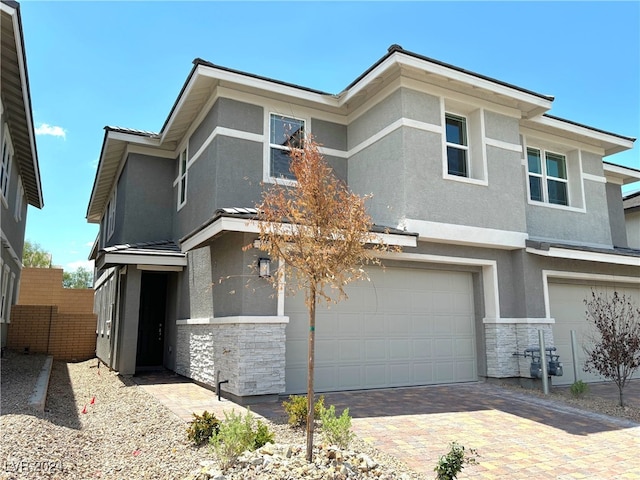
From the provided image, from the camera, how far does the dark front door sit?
14.7 metres

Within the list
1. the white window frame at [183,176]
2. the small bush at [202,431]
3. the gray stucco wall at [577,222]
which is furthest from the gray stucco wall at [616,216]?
the small bush at [202,431]

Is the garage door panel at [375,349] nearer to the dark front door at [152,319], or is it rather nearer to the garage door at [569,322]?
the garage door at [569,322]

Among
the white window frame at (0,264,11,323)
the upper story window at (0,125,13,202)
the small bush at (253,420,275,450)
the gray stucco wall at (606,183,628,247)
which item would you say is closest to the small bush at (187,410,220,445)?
the small bush at (253,420,275,450)

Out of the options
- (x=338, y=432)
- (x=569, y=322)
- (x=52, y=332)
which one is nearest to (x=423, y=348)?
(x=569, y=322)

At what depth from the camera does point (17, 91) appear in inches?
380

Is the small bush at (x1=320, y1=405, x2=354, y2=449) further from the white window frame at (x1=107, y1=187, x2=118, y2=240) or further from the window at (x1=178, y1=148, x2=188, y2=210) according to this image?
the white window frame at (x1=107, y1=187, x2=118, y2=240)

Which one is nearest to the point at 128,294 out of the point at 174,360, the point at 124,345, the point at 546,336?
the point at 124,345

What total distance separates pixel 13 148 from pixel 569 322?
15934 millimetres

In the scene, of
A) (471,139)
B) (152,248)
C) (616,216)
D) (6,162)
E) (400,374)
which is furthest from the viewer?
(616,216)

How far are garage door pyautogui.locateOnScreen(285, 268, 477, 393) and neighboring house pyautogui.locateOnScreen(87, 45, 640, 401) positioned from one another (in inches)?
1.2

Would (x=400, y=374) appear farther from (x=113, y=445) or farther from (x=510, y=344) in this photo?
(x=113, y=445)

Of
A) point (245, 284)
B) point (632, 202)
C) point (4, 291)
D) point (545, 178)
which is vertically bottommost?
point (245, 284)

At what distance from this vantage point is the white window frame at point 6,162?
11641 mm

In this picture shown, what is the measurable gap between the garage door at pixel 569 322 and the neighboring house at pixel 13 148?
12.5m
